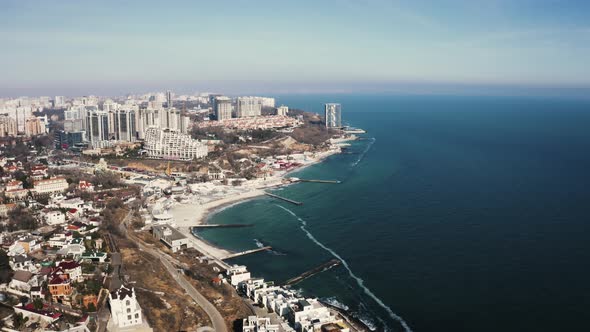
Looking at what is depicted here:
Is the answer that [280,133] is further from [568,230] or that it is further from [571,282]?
[571,282]

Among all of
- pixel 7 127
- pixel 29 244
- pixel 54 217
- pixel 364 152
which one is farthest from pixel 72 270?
Result: pixel 7 127

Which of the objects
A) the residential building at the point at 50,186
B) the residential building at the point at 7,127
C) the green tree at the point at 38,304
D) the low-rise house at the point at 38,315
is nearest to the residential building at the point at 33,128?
the residential building at the point at 7,127

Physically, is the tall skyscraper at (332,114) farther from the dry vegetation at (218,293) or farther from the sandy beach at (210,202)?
the dry vegetation at (218,293)

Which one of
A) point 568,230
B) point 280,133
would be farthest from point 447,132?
point 568,230

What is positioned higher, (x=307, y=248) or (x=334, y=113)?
(x=334, y=113)

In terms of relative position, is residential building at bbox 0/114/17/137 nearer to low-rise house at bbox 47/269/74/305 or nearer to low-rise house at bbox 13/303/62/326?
low-rise house at bbox 47/269/74/305
